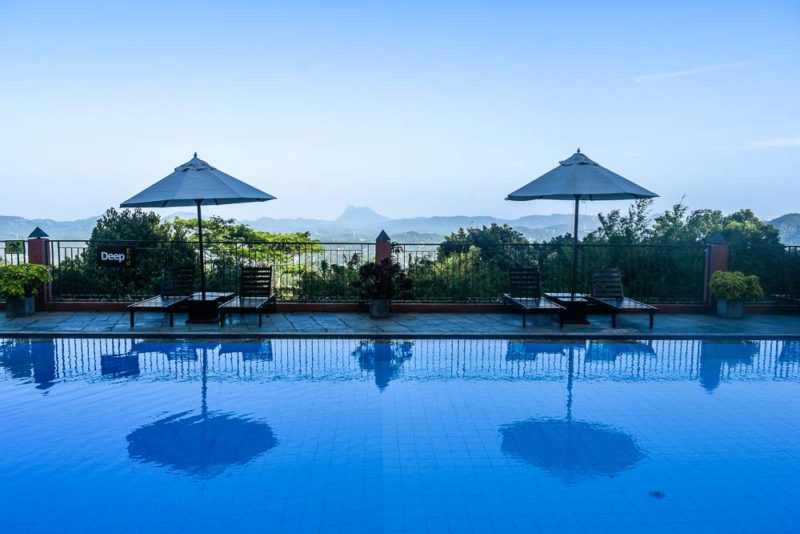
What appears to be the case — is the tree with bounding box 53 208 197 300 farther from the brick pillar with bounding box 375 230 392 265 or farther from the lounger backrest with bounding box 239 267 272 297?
the brick pillar with bounding box 375 230 392 265

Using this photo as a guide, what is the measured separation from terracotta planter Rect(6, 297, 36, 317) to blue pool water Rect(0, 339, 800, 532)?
200cm

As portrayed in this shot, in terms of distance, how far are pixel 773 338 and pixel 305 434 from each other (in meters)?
8.35

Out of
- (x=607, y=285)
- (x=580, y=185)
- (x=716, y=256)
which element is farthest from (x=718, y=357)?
(x=716, y=256)

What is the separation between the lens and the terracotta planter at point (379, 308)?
36.4 ft

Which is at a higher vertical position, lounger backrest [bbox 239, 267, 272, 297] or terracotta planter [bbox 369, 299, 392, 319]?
lounger backrest [bbox 239, 267, 272, 297]

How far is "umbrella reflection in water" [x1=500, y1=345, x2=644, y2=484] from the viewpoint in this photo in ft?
16.9

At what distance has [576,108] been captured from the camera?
2217cm

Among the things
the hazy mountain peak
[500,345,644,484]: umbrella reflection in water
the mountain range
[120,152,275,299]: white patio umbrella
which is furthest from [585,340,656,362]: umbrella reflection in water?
the hazy mountain peak

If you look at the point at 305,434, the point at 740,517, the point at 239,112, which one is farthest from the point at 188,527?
the point at 239,112

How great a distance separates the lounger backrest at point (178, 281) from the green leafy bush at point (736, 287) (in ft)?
33.0

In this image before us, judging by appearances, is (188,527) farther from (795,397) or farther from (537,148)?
(537,148)

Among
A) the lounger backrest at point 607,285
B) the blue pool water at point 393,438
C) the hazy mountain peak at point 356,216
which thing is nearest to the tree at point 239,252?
the blue pool water at point 393,438

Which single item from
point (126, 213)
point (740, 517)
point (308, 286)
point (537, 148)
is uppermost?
A: point (537, 148)

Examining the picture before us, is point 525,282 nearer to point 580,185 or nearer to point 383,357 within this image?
point 580,185
